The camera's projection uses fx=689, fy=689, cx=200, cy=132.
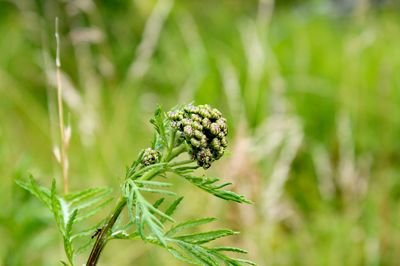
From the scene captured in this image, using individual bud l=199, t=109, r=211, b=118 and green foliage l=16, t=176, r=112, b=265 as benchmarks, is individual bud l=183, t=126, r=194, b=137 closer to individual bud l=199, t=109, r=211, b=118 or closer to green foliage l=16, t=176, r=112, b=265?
individual bud l=199, t=109, r=211, b=118

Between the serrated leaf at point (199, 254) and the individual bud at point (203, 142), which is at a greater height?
the individual bud at point (203, 142)

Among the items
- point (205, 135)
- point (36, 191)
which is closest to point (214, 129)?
point (205, 135)

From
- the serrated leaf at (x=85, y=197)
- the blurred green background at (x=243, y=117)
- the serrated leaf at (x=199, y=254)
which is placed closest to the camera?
the serrated leaf at (x=199, y=254)

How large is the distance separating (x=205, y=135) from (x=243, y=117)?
8.24ft

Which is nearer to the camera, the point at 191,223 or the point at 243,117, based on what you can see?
the point at 191,223

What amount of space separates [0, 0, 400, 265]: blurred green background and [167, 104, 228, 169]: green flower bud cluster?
0.63 meters

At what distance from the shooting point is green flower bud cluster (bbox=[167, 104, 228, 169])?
38.6 inches

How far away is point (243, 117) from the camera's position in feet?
11.5

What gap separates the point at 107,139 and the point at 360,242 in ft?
4.83

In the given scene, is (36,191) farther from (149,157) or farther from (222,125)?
(222,125)

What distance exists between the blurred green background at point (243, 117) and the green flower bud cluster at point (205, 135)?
0.63 metres

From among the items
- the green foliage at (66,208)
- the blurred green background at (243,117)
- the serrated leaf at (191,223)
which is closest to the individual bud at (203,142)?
the serrated leaf at (191,223)

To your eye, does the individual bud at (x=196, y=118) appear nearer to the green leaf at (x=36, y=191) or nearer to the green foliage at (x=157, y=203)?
the green foliage at (x=157, y=203)

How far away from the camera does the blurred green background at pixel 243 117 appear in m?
3.18
